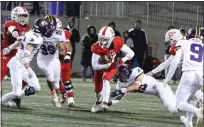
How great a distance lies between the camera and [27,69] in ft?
36.3

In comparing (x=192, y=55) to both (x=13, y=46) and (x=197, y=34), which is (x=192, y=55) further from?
(x=13, y=46)

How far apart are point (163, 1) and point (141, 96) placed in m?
8.64

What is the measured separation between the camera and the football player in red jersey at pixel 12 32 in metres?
11.9

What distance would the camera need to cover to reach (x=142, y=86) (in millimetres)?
10586

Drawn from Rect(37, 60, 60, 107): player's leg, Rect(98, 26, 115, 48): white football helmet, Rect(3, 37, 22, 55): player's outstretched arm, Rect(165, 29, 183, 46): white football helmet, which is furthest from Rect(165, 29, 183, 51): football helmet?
Rect(3, 37, 22, 55): player's outstretched arm

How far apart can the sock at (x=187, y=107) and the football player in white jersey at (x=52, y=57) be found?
3.20m

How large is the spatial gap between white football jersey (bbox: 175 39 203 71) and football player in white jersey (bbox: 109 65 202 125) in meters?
0.70

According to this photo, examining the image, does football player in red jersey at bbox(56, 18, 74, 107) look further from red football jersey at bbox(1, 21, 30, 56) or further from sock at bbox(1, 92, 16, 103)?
sock at bbox(1, 92, 16, 103)

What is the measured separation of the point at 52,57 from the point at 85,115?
1.51 m

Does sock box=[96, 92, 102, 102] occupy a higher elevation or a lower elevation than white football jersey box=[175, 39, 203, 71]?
lower

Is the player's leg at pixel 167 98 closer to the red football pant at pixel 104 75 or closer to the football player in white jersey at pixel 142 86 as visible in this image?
the football player in white jersey at pixel 142 86

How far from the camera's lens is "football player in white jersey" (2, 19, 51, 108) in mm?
11062

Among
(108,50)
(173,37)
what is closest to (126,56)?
(108,50)

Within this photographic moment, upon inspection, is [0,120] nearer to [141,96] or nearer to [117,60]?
[117,60]
